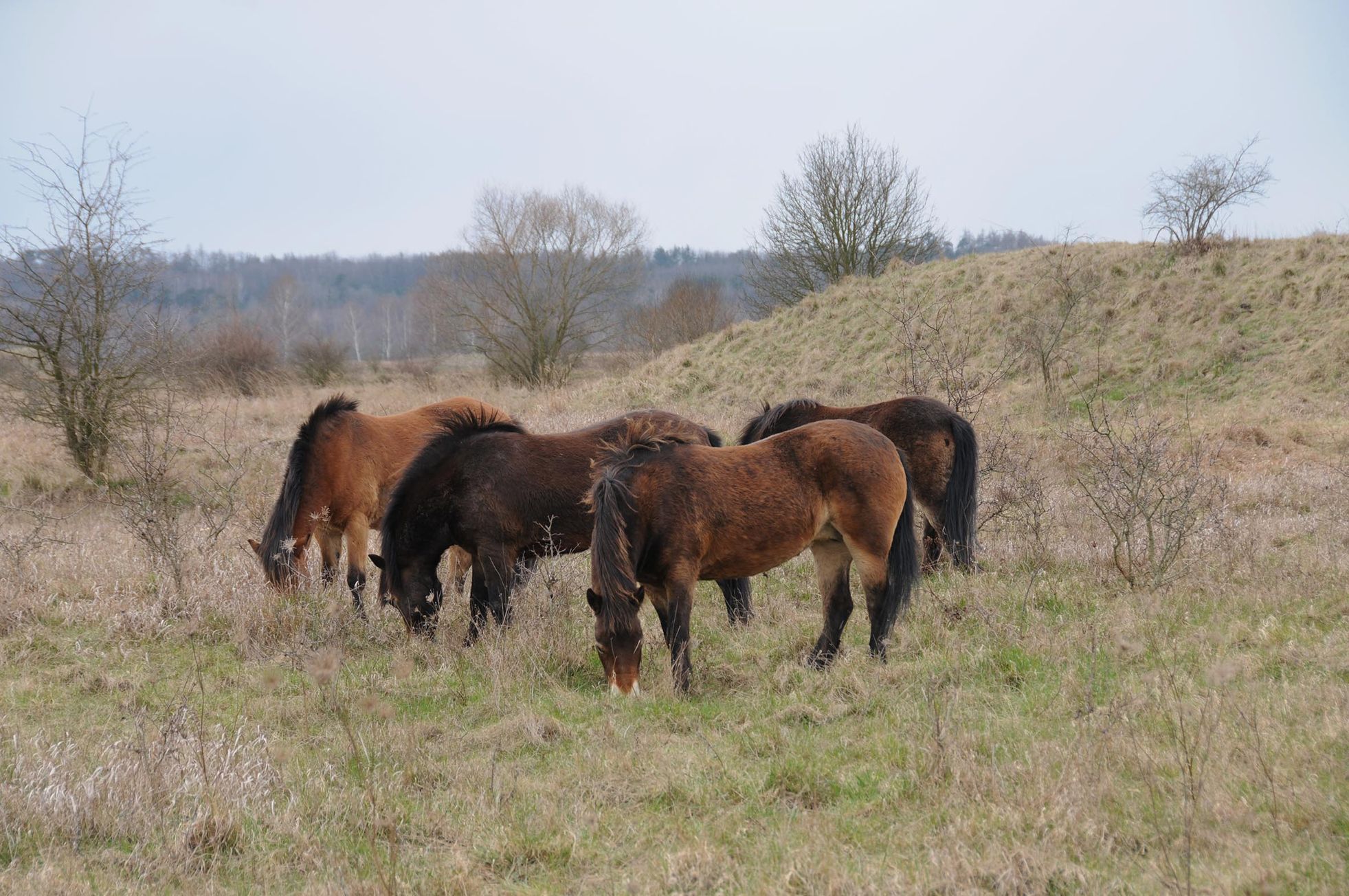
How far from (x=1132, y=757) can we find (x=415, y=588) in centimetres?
504

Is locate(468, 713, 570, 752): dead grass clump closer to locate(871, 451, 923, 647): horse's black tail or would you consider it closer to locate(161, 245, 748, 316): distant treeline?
locate(871, 451, 923, 647): horse's black tail

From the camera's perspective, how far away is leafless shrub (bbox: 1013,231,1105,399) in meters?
19.6

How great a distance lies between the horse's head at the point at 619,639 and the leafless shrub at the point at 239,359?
1081 inches

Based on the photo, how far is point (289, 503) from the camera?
7.98m

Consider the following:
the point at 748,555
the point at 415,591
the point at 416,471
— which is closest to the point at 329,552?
the point at 415,591

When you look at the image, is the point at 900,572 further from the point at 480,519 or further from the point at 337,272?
the point at 337,272

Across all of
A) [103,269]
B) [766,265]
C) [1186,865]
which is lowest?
[1186,865]

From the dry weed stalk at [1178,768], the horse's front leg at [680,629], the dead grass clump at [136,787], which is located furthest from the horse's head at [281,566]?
the dry weed stalk at [1178,768]

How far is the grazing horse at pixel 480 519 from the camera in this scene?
6898mm

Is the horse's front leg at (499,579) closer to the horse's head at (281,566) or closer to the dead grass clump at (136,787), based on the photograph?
the horse's head at (281,566)

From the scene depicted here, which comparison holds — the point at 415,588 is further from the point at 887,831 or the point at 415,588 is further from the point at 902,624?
the point at 887,831

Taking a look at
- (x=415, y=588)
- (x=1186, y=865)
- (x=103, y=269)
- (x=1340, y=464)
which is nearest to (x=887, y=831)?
(x=1186, y=865)

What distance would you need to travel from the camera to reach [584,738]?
477 cm

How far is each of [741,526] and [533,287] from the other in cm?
3089
